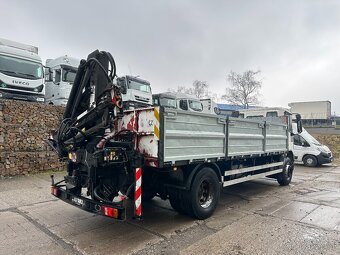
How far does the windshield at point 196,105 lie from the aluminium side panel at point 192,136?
11859 millimetres

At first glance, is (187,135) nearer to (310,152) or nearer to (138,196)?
(138,196)

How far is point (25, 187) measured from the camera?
784cm

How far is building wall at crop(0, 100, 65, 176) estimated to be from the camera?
9.10 meters

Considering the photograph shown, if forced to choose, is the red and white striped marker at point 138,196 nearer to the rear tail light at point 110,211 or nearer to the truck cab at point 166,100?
the rear tail light at point 110,211

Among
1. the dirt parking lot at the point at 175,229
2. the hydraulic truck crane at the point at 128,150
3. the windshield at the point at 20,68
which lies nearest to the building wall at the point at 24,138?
the dirt parking lot at the point at 175,229

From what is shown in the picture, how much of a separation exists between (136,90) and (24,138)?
311 inches

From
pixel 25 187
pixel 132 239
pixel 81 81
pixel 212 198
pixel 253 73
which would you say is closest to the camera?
pixel 132 239

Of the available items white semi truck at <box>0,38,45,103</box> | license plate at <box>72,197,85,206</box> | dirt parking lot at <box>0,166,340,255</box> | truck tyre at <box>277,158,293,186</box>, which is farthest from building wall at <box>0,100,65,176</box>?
truck tyre at <box>277,158,293,186</box>

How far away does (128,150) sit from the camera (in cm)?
448

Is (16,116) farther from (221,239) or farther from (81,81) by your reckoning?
(221,239)

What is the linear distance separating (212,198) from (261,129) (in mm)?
2585

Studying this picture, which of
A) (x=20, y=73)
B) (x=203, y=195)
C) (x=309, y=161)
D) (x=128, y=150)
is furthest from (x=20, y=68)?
(x=309, y=161)

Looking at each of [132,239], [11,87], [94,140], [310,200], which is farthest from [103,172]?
[11,87]

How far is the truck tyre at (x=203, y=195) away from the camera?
4973mm
